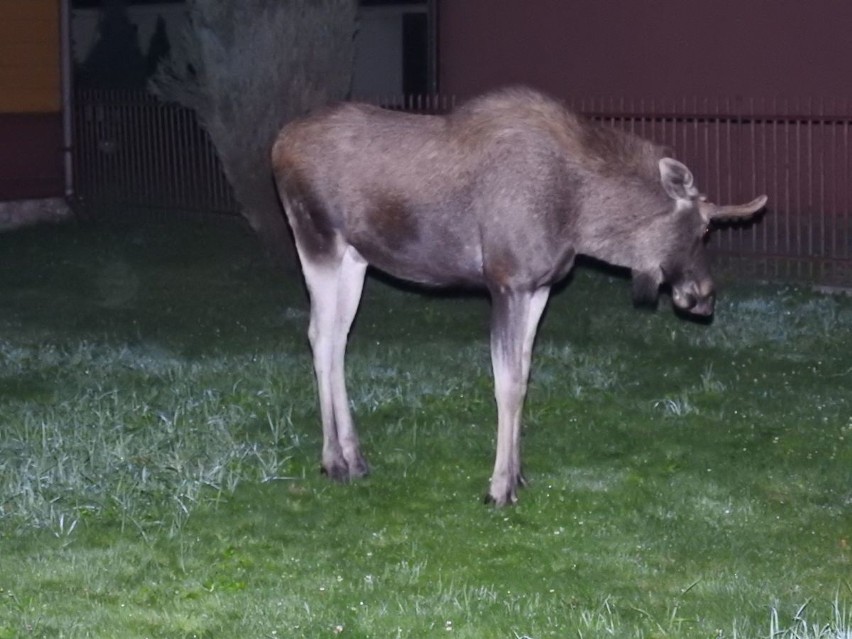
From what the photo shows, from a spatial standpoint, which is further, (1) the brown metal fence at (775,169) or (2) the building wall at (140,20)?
(2) the building wall at (140,20)

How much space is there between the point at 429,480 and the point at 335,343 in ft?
2.98

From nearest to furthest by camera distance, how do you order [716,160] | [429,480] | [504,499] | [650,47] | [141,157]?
[504,499], [429,480], [716,160], [650,47], [141,157]

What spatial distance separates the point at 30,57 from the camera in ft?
68.6

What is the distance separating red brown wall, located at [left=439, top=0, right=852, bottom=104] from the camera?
1828cm

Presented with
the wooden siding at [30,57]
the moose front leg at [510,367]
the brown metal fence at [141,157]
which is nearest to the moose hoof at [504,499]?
the moose front leg at [510,367]

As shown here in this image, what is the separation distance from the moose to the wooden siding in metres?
13.1

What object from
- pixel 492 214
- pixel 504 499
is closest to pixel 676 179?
pixel 492 214

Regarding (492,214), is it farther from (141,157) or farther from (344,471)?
(141,157)

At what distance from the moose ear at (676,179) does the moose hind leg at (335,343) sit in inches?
65.4

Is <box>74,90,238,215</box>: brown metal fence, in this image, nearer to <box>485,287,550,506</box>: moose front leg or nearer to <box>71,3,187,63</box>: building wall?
<box>71,3,187,63</box>: building wall

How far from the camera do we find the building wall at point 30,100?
67.7ft

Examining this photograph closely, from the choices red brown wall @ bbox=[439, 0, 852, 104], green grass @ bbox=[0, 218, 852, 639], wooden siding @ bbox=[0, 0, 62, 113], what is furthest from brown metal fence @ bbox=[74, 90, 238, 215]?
green grass @ bbox=[0, 218, 852, 639]

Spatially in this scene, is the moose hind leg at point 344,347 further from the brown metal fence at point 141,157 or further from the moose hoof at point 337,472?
the brown metal fence at point 141,157

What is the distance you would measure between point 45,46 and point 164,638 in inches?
636
